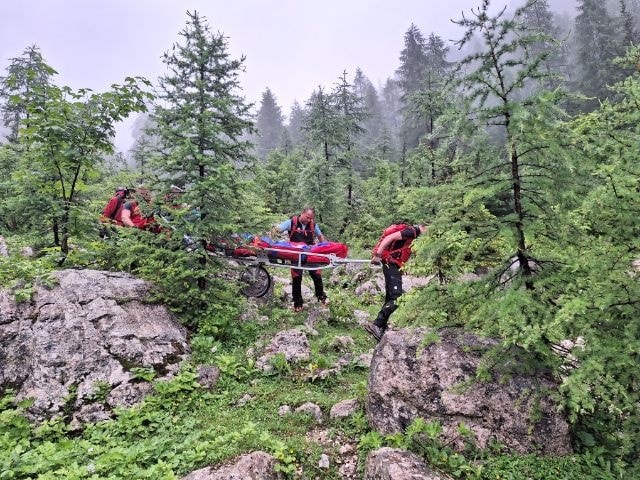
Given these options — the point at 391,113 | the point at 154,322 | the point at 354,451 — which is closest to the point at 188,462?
the point at 354,451

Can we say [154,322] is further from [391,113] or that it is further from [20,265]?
[391,113]

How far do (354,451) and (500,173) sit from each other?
13.9ft

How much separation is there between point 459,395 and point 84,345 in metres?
6.28

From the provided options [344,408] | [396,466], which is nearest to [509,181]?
[396,466]

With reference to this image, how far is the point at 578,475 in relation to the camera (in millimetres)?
4301

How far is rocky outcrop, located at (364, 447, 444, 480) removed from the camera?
4.31 m

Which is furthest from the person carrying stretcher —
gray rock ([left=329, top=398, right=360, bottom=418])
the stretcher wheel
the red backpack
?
gray rock ([left=329, top=398, right=360, bottom=418])

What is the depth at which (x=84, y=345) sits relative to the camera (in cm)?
673

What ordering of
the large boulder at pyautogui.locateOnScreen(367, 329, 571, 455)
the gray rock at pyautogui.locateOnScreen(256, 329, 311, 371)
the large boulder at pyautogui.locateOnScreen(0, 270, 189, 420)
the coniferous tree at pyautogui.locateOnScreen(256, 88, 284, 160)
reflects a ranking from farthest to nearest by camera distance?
the coniferous tree at pyautogui.locateOnScreen(256, 88, 284, 160) → the gray rock at pyautogui.locateOnScreen(256, 329, 311, 371) → the large boulder at pyautogui.locateOnScreen(0, 270, 189, 420) → the large boulder at pyautogui.locateOnScreen(367, 329, 571, 455)

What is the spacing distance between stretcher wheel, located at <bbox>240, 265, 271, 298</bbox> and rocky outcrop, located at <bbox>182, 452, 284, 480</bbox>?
20.4 feet

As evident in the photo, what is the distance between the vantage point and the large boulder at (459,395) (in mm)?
4754

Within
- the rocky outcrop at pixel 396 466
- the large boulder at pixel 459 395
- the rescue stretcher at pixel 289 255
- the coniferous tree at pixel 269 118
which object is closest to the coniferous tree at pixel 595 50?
the rescue stretcher at pixel 289 255

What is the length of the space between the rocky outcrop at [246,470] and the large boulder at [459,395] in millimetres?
1587

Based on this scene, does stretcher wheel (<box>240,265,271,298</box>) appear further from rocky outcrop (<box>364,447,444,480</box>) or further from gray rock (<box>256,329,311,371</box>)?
rocky outcrop (<box>364,447,444,480</box>)
